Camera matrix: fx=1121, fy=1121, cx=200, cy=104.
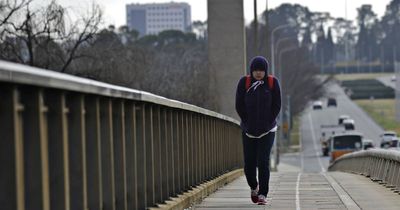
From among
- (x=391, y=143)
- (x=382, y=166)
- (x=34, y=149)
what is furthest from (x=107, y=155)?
(x=391, y=143)

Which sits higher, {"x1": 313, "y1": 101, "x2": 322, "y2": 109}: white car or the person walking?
{"x1": 313, "y1": 101, "x2": 322, "y2": 109}: white car

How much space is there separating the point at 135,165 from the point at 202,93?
53957 mm

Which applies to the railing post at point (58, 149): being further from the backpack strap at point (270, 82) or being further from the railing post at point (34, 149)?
the backpack strap at point (270, 82)

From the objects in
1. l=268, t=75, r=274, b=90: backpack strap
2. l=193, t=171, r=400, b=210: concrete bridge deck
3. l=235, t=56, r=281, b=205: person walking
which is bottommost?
l=193, t=171, r=400, b=210: concrete bridge deck

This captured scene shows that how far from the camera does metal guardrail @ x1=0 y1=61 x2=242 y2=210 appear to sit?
646 cm

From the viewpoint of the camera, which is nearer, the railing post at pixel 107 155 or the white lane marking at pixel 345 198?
the railing post at pixel 107 155

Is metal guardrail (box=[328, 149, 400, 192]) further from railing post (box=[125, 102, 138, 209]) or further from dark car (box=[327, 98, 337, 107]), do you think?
dark car (box=[327, 98, 337, 107])

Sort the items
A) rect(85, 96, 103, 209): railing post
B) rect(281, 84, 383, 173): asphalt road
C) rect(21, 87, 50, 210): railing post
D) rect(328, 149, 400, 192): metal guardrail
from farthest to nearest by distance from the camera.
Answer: rect(281, 84, 383, 173): asphalt road
rect(328, 149, 400, 192): metal guardrail
rect(85, 96, 103, 209): railing post
rect(21, 87, 50, 210): railing post

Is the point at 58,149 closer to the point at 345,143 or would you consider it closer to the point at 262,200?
the point at 262,200

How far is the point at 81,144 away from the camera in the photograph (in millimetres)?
8078

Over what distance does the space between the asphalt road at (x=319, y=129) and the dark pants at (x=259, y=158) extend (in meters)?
59.3

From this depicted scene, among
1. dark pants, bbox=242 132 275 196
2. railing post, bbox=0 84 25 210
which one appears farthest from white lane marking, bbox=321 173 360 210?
railing post, bbox=0 84 25 210

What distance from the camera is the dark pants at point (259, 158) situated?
45.4 ft

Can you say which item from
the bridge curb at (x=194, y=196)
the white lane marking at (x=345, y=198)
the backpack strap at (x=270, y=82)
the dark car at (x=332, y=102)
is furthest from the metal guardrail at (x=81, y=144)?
the dark car at (x=332, y=102)
